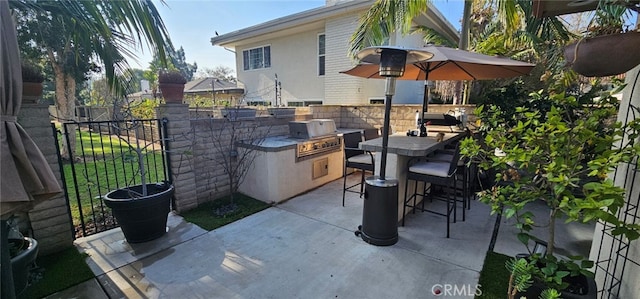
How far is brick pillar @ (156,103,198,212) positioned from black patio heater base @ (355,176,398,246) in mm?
2401

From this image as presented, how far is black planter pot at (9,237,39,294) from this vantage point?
2.04 m

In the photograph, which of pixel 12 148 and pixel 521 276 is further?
pixel 521 276

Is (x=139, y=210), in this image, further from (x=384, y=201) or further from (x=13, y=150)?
(x=384, y=201)

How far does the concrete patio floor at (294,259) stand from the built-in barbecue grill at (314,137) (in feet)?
4.19

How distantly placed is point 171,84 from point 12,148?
2239 millimetres

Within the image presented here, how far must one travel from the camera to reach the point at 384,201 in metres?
2.89

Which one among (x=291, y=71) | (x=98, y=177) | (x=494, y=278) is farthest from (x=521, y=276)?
(x=291, y=71)

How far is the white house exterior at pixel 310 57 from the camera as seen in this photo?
28.0 feet

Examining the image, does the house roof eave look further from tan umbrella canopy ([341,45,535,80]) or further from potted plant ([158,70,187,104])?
potted plant ([158,70,187,104])

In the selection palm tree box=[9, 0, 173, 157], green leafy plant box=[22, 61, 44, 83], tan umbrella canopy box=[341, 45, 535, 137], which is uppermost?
palm tree box=[9, 0, 173, 157]

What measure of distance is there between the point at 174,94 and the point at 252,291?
8.60 ft

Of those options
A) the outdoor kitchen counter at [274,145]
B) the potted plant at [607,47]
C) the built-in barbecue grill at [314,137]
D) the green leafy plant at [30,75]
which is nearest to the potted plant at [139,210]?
the green leafy plant at [30,75]

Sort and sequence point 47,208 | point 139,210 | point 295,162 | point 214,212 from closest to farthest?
point 47,208
point 139,210
point 214,212
point 295,162

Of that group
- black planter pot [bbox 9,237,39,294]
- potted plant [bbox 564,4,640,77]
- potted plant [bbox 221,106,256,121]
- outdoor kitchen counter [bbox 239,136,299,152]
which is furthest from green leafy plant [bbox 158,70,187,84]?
potted plant [bbox 564,4,640,77]
